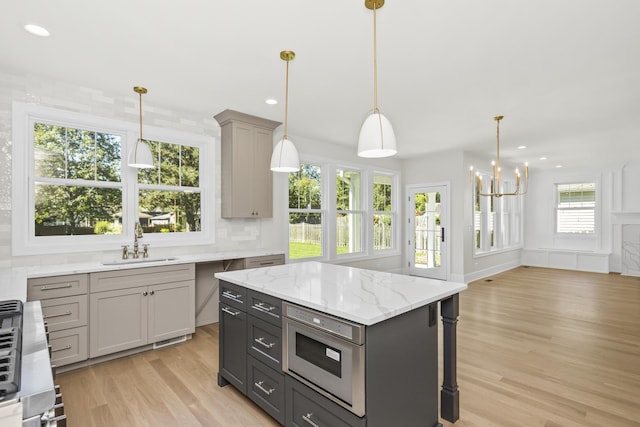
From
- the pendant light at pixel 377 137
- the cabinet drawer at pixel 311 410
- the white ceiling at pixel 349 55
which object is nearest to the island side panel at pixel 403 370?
the cabinet drawer at pixel 311 410

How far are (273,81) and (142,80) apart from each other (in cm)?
128

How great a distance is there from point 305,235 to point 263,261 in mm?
1391

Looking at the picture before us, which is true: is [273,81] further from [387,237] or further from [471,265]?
[471,265]

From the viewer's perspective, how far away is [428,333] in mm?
1967

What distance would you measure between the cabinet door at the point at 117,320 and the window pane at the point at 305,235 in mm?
2422

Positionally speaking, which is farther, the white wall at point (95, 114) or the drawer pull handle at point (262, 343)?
the white wall at point (95, 114)

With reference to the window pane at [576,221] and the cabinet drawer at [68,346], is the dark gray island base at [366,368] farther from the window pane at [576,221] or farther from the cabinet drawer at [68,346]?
the window pane at [576,221]

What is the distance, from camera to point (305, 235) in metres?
5.57

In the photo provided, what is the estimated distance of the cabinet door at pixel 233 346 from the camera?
2379 millimetres

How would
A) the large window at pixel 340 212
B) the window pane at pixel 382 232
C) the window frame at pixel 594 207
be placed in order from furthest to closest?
1. the window frame at pixel 594 207
2. the window pane at pixel 382 232
3. the large window at pixel 340 212

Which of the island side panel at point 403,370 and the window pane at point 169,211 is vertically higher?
the window pane at point 169,211

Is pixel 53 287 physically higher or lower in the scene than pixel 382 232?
lower

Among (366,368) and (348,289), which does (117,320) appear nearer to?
(348,289)

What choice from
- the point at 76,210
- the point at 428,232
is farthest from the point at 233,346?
the point at 428,232
